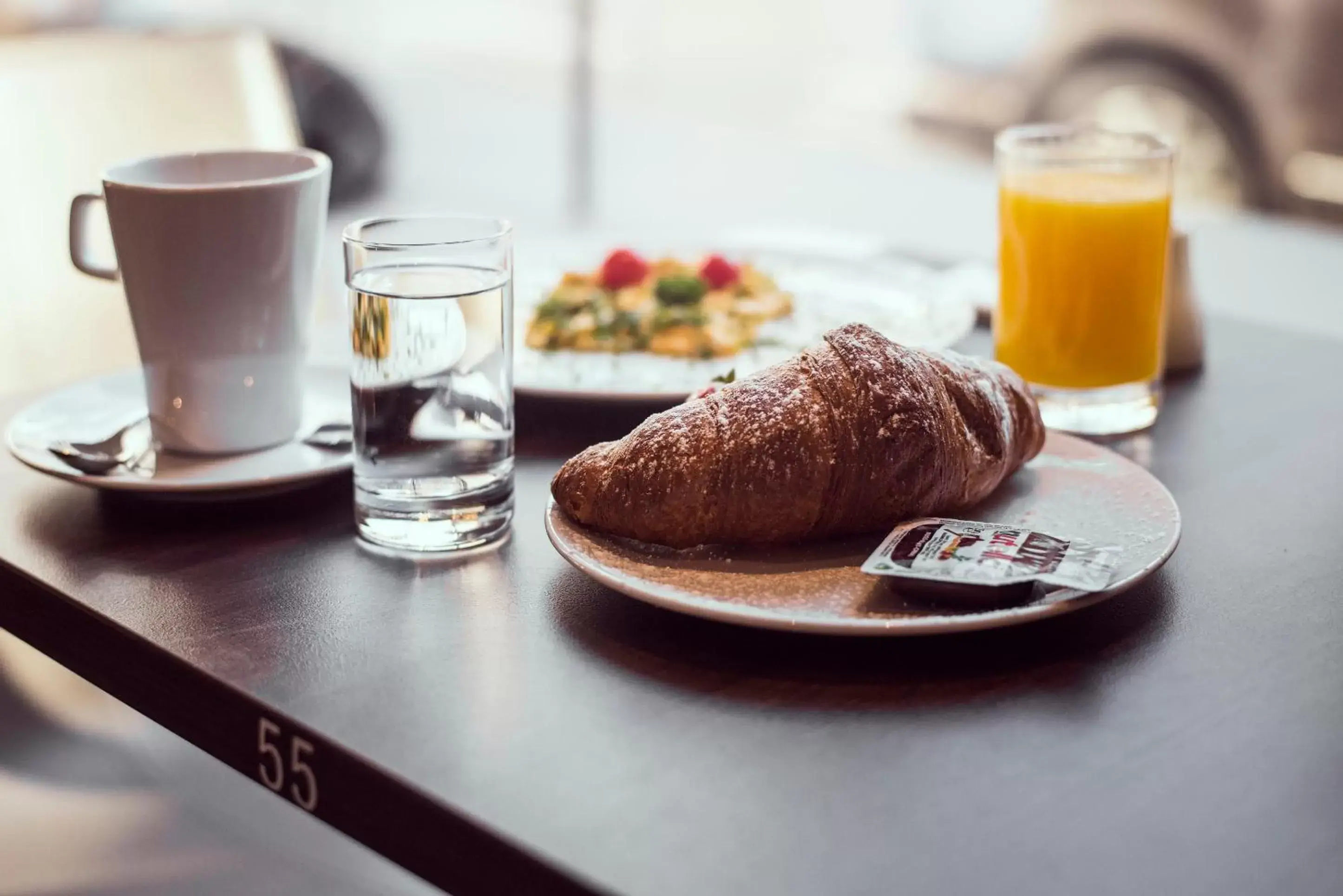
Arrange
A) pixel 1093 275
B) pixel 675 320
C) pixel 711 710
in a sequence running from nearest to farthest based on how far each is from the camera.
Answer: pixel 711 710 < pixel 1093 275 < pixel 675 320

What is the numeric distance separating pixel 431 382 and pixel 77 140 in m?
1.00

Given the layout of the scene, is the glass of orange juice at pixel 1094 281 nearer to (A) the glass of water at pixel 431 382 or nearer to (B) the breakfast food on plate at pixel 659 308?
(B) the breakfast food on plate at pixel 659 308

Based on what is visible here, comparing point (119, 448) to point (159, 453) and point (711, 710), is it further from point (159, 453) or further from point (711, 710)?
point (711, 710)

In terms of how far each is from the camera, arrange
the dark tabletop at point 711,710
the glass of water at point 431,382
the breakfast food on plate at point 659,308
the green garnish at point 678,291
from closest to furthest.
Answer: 1. the dark tabletop at point 711,710
2. the glass of water at point 431,382
3. the breakfast food on plate at point 659,308
4. the green garnish at point 678,291

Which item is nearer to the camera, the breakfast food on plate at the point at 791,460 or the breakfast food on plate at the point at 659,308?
the breakfast food on plate at the point at 791,460

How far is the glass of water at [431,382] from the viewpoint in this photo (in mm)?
821

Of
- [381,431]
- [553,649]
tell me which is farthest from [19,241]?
[553,649]

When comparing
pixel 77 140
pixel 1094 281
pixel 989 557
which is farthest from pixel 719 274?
pixel 77 140

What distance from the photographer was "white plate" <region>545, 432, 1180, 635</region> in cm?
68

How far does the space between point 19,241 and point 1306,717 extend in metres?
1.43

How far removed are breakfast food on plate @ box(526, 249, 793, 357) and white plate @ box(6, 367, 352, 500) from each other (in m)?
0.20

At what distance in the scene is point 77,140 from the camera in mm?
1624

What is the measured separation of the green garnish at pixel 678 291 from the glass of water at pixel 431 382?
1.41ft

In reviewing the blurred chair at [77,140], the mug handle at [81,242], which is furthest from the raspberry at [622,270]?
the blurred chair at [77,140]
